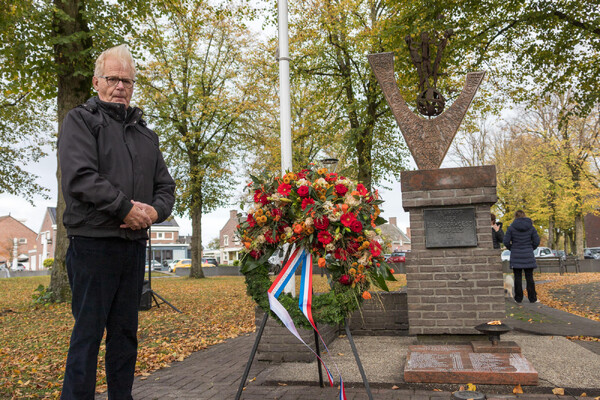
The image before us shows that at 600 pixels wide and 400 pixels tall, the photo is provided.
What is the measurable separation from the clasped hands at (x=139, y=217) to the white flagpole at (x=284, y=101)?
227cm

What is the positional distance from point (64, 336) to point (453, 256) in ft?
20.6

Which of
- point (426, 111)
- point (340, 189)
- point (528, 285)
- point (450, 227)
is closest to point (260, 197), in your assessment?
point (340, 189)

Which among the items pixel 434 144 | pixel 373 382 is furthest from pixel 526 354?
pixel 434 144

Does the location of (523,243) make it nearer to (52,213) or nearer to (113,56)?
(113,56)

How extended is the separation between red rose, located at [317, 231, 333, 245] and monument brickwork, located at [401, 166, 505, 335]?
240cm

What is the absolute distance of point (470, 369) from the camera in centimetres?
406

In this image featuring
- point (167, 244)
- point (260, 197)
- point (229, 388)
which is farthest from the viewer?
point (167, 244)

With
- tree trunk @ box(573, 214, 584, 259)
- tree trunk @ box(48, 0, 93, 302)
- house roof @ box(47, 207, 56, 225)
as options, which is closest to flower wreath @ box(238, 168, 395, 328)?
tree trunk @ box(48, 0, 93, 302)

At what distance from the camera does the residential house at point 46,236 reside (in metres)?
65.6

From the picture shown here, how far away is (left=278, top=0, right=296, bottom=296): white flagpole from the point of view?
5.02 metres

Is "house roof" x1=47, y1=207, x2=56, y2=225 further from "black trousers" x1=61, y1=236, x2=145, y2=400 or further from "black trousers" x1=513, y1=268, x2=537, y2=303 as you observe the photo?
"black trousers" x1=61, y1=236, x2=145, y2=400

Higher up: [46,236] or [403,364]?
[46,236]

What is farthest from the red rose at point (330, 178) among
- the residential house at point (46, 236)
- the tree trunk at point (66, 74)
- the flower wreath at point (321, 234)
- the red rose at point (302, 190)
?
the residential house at point (46, 236)

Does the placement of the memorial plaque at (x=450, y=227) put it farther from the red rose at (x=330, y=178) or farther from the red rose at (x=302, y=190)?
the red rose at (x=302, y=190)
